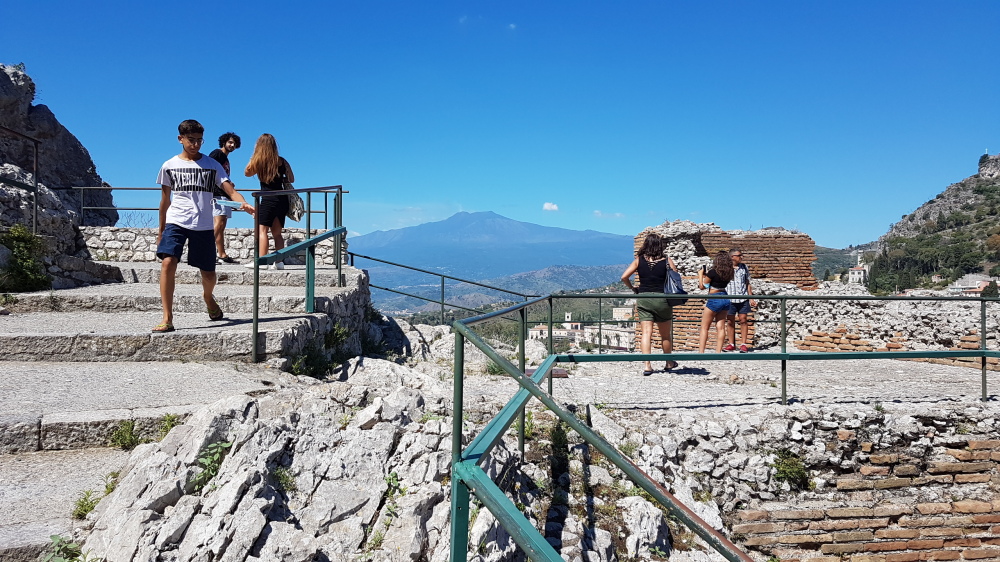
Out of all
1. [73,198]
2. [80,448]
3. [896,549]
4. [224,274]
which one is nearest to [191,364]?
[80,448]

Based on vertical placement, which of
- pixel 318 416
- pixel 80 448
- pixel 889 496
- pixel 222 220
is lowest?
pixel 889 496

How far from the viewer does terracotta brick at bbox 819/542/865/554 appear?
15.2ft

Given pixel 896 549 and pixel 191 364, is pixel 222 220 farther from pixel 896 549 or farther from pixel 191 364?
pixel 896 549

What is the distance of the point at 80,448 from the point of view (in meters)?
3.11

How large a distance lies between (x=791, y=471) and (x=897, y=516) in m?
1.08

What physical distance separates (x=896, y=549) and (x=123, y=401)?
621cm

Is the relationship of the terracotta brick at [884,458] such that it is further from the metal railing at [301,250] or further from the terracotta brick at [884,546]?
the metal railing at [301,250]

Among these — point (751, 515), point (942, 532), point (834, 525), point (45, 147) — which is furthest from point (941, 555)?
point (45, 147)

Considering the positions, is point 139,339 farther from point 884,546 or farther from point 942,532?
point 942,532

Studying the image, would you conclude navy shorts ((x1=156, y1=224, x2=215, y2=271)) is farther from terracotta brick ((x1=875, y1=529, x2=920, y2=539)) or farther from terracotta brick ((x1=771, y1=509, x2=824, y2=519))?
terracotta brick ((x1=875, y1=529, x2=920, y2=539))

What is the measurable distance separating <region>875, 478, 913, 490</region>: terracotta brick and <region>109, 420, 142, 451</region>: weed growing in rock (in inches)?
235

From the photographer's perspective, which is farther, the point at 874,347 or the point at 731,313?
the point at 874,347

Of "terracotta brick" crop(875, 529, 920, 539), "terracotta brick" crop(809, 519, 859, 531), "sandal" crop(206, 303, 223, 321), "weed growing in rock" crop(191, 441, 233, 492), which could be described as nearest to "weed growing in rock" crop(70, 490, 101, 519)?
"weed growing in rock" crop(191, 441, 233, 492)

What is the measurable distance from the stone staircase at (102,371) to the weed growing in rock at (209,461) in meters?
0.48
